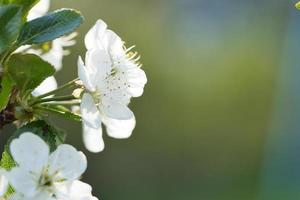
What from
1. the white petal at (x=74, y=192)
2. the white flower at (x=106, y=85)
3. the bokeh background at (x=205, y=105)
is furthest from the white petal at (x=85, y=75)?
the bokeh background at (x=205, y=105)

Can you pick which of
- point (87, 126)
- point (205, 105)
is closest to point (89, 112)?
point (87, 126)

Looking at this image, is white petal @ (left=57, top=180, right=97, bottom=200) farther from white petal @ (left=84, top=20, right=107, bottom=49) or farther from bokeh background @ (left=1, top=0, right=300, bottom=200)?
bokeh background @ (left=1, top=0, right=300, bottom=200)

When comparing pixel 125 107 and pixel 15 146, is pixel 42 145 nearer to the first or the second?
pixel 15 146

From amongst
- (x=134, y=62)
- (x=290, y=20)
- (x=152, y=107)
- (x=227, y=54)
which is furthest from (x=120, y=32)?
(x=134, y=62)

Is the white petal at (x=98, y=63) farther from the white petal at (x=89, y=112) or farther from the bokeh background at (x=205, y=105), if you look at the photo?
the bokeh background at (x=205, y=105)

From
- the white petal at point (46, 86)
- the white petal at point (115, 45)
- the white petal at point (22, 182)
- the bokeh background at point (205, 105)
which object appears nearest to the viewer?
the white petal at point (22, 182)

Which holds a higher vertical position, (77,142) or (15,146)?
(15,146)

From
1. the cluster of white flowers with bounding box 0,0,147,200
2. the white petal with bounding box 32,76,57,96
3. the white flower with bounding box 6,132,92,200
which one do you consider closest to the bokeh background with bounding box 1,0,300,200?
the white petal with bounding box 32,76,57,96
